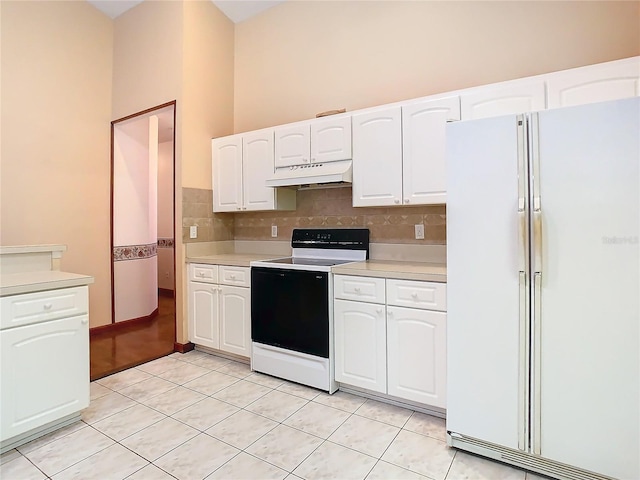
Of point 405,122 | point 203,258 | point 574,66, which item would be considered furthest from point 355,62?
point 203,258

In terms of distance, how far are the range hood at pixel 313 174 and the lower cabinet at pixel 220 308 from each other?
82 centimetres

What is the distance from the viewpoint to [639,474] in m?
1.53

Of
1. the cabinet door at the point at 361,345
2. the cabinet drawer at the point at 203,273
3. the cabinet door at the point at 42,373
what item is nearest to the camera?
the cabinet door at the point at 42,373

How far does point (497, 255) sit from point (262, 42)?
332cm

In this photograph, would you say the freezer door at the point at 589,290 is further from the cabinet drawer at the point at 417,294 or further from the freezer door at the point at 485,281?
the cabinet drawer at the point at 417,294

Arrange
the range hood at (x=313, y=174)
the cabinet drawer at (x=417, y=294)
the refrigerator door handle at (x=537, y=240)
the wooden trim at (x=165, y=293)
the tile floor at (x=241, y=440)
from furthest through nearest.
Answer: the wooden trim at (x=165, y=293) < the range hood at (x=313, y=174) < the cabinet drawer at (x=417, y=294) < the tile floor at (x=241, y=440) < the refrigerator door handle at (x=537, y=240)

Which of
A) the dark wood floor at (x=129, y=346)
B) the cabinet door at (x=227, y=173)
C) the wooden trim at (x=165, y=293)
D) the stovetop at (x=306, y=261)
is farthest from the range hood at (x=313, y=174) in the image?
the wooden trim at (x=165, y=293)

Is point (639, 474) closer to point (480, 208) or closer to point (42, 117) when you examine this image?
point (480, 208)

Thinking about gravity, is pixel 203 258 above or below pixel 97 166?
below

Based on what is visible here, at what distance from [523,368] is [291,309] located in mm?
1546

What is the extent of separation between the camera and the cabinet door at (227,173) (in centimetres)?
354

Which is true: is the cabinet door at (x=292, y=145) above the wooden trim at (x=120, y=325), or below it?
above

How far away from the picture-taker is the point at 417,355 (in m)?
2.24

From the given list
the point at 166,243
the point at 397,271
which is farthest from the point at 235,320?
the point at 166,243
